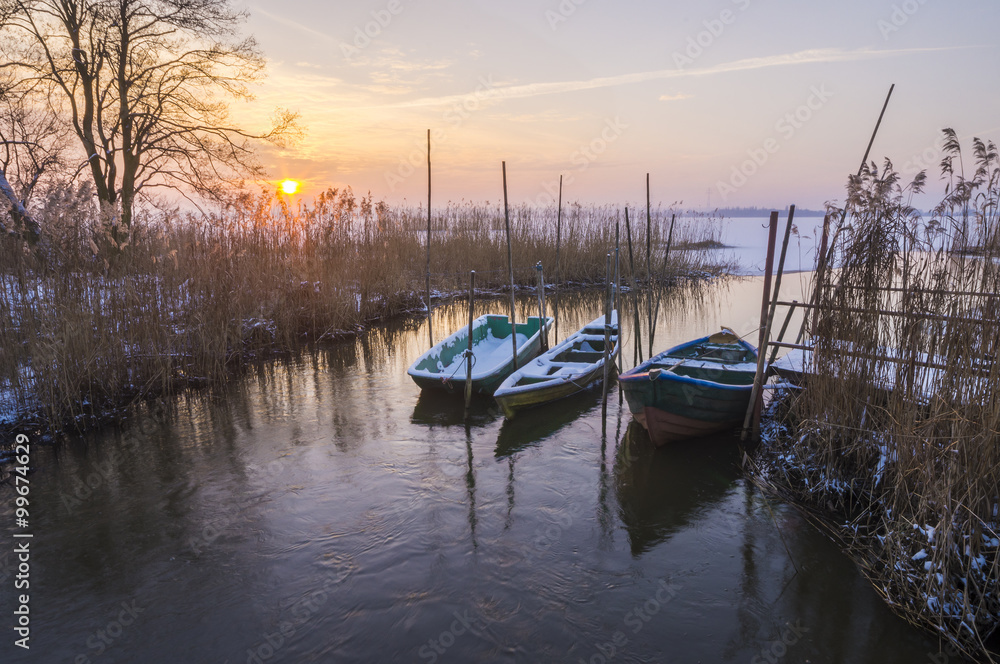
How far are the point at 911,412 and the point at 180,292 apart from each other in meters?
8.11

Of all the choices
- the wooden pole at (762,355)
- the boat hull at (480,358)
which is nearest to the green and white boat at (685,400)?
the wooden pole at (762,355)

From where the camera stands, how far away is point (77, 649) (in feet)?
10.3

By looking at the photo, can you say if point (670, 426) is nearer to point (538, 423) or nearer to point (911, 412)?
point (538, 423)

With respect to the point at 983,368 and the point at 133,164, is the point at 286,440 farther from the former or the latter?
the point at 133,164

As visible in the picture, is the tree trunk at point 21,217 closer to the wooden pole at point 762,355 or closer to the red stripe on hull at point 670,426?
the red stripe on hull at point 670,426

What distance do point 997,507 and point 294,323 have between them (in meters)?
9.64

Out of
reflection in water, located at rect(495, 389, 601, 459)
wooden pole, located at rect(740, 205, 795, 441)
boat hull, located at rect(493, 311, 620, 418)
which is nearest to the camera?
wooden pole, located at rect(740, 205, 795, 441)

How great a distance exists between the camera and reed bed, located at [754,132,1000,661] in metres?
2.96

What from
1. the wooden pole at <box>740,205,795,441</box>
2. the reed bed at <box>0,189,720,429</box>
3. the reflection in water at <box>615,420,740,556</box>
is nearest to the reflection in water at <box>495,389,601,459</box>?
the reflection in water at <box>615,420,740,556</box>

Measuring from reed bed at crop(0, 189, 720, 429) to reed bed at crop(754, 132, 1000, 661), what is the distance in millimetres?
4590

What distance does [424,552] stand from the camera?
398cm

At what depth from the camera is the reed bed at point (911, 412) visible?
9.71ft

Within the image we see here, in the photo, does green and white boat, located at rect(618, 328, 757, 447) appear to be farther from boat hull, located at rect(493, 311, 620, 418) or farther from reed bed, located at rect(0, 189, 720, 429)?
reed bed, located at rect(0, 189, 720, 429)

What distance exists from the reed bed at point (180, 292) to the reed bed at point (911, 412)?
4590 mm
